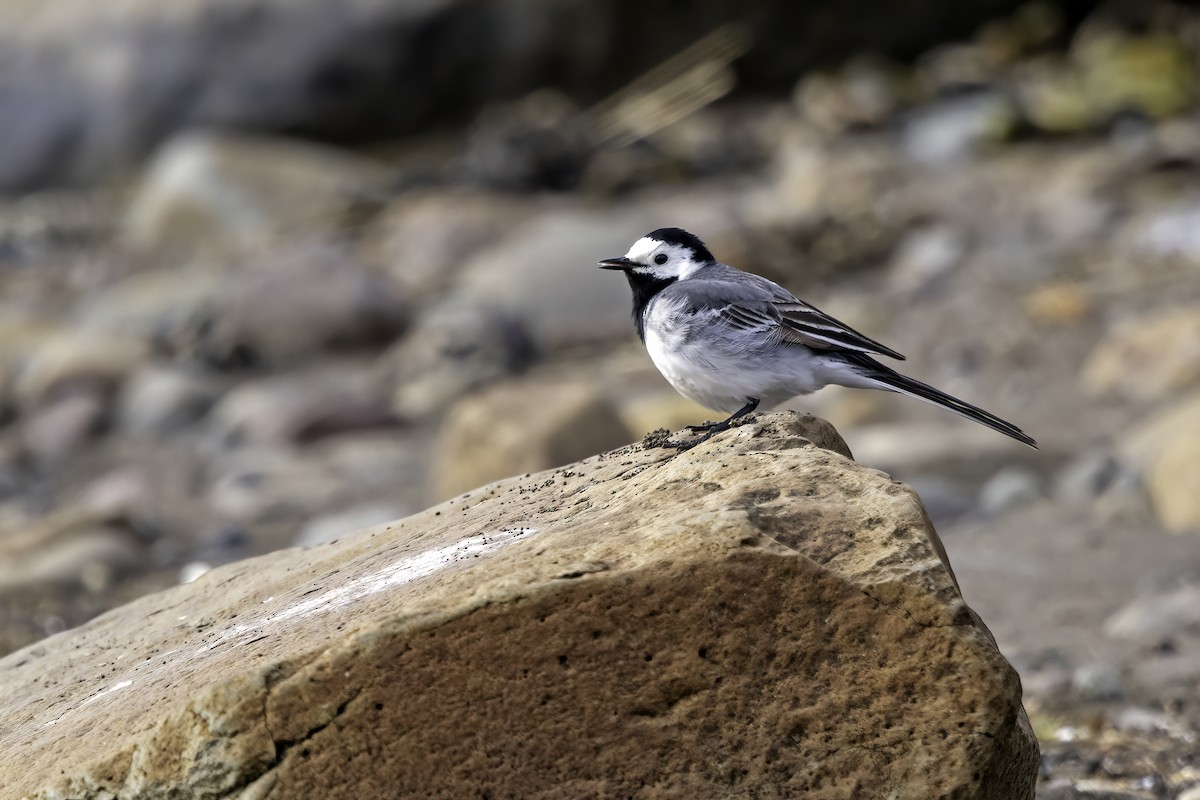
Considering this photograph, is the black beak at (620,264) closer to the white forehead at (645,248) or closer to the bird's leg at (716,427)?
the white forehead at (645,248)

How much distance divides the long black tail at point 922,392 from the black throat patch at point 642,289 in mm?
867

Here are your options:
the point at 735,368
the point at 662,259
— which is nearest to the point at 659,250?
the point at 662,259

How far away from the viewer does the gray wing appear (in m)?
5.30

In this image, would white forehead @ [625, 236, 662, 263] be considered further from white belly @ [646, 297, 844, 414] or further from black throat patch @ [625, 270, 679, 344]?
white belly @ [646, 297, 844, 414]

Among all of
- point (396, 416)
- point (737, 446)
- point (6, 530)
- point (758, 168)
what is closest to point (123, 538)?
point (6, 530)

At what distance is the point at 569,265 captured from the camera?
12539mm

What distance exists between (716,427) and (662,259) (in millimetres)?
1375

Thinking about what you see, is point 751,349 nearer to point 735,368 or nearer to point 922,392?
point 735,368

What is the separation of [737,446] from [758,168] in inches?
435

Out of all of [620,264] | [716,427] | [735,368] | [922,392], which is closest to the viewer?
[716,427]

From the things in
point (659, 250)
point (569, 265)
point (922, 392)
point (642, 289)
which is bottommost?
point (569, 265)

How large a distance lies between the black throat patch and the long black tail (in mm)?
867

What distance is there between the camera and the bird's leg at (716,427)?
14.7ft

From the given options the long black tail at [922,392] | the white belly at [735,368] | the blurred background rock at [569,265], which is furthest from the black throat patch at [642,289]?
the blurred background rock at [569,265]
